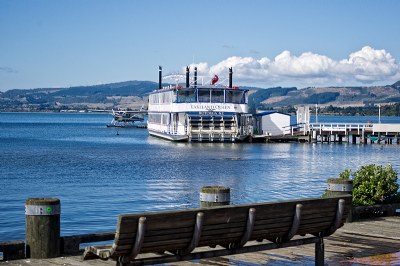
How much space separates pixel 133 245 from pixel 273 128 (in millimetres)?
79547

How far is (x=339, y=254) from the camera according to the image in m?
11.5

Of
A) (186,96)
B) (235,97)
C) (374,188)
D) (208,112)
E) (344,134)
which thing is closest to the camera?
(374,188)

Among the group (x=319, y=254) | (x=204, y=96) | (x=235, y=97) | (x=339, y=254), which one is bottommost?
(x=339, y=254)

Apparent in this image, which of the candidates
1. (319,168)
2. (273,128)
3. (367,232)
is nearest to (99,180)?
(319,168)

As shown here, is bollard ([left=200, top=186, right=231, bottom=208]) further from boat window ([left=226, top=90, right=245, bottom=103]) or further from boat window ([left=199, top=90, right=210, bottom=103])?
boat window ([left=226, top=90, right=245, bottom=103])

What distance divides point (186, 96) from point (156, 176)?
33.5 meters

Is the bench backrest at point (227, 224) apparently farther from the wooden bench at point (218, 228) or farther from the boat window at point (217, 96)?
the boat window at point (217, 96)

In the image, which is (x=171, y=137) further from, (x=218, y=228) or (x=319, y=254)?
(x=218, y=228)

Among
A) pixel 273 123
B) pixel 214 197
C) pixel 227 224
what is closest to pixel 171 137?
pixel 273 123

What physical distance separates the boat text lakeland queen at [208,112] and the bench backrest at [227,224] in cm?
6370

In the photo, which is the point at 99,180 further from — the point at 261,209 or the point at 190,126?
the point at 190,126

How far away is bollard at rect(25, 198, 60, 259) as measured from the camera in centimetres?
1013

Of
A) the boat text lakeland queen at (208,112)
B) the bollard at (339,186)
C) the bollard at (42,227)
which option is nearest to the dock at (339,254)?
the bollard at (42,227)

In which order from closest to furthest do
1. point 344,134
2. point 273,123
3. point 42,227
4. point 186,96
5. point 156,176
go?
point 42,227
point 156,176
point 186,96
point 344,134
point 273,123
